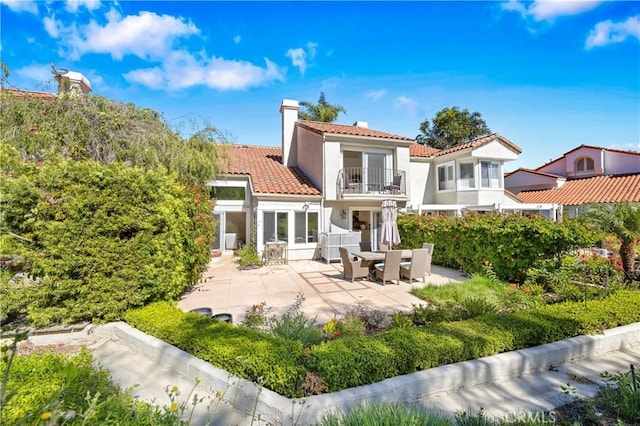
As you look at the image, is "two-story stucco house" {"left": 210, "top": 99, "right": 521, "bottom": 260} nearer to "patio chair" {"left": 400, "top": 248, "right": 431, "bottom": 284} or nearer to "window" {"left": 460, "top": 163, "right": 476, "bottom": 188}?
"window" {"left": 460, "top": 163, "right": 476, "bottom": 188}

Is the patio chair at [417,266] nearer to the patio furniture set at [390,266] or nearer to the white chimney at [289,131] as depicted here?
the patio furniture set at [390,266]

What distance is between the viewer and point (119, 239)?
6.27 meters

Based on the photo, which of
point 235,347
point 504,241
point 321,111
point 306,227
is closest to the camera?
point 235,347

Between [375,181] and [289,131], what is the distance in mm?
7842

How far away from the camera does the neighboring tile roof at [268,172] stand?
16.1 metres

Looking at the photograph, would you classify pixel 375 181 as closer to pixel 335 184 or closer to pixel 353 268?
→ pixel 335 184

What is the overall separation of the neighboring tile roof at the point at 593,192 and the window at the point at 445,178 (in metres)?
10.6

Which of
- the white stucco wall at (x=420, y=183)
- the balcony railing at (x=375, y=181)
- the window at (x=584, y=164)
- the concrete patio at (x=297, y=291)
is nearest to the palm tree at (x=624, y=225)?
the concrete patio at (x=297, y=291)

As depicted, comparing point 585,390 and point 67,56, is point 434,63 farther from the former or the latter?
point 67,56

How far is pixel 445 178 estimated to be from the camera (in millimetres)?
21156

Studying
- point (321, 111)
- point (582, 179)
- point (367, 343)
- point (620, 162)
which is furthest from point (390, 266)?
point (620, 162)

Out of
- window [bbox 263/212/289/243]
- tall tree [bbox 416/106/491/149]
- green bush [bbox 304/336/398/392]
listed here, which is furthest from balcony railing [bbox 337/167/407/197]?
tall tree [bbox 416/106/491/149]

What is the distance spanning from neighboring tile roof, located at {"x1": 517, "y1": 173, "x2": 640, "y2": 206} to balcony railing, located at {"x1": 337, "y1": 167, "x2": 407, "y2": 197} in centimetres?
1555

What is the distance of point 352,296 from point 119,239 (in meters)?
6.47
